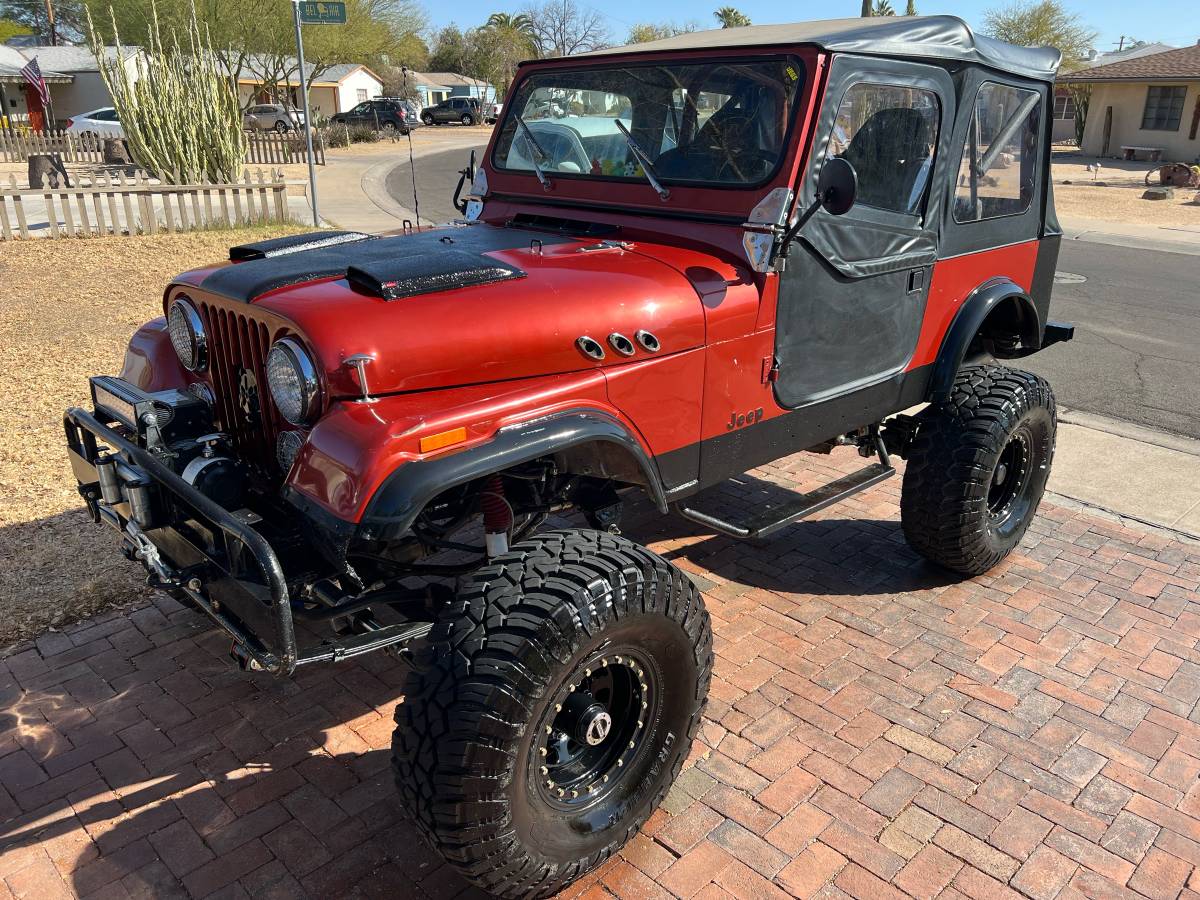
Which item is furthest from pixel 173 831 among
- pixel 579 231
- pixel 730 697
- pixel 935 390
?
pixel 935 390

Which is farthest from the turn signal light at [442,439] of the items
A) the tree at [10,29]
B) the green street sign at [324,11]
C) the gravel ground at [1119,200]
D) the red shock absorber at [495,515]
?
the tree at [10,29]

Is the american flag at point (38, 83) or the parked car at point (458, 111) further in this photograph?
the parked car at point (458, 111)

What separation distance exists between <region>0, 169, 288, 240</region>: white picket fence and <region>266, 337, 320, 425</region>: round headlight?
36.5 feet

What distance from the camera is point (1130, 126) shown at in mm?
31609

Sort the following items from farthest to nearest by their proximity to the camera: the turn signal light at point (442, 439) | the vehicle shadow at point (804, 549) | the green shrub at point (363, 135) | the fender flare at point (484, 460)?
the green shrub at point (363, 135) → the vehicle shadow at point (804, 549) → the turn signal light at point (442, 439) → the fender flare at point (484, 460)

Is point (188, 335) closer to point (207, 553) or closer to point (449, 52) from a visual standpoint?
point (207, 553)

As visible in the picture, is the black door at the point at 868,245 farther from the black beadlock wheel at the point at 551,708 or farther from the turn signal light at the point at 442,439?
the turn signal light at the point at 442,439

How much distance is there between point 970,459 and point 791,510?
804 millimetres

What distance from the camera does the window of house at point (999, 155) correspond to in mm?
3826

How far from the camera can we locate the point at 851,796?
2.91m

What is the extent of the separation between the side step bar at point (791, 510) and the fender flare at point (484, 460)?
668mm

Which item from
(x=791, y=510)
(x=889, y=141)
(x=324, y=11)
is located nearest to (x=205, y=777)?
(x=791, y=510)

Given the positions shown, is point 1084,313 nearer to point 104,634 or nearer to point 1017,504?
point 1017,504

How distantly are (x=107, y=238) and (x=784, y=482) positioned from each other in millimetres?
10352
